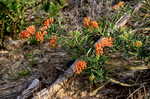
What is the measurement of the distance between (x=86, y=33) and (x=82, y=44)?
0.13 meters

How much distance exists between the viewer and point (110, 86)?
3865mm

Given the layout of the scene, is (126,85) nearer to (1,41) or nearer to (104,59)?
(104,59)

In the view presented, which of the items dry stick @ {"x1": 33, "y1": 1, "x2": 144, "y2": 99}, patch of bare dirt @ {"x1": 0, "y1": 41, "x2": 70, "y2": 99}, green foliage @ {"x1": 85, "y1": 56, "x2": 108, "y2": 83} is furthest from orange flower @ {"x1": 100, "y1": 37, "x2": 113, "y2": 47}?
patch of bare dirt @ {"x1": 0, "y1": 41, "x2": 70, "y2": 99}

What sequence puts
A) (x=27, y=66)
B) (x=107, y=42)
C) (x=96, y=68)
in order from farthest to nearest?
1. (x=27, y=66)
2. (x=96, y=68)
3. (x=107, y=42)

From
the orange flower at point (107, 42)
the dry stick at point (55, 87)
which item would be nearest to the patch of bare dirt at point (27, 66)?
the dry stick at point (55, 87)

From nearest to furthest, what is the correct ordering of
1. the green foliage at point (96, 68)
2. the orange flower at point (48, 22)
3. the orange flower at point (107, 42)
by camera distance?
the orange flower at point (107, 42), the green foliage at point (96, 68), the orange flower at point (48, 22)

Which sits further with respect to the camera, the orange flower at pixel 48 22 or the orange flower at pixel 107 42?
the orange flower at pixel 48 22

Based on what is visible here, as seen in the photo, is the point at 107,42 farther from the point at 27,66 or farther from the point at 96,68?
the point at 27,66

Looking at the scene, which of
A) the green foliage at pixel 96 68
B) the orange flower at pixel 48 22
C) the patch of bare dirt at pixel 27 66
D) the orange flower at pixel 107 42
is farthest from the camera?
the patch of bare dirt at pixel 27 66

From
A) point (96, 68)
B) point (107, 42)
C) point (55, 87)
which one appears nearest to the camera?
point (107, 42)

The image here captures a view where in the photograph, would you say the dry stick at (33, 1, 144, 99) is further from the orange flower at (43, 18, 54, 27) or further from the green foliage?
the orange flower at (43, 18, 54, 27)

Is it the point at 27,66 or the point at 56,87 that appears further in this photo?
the point at 27,66

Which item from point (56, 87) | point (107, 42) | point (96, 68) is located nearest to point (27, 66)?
point (56, 87)

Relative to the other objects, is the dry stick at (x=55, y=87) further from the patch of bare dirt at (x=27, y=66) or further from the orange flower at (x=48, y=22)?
the orange flower at (x=48, y=22)
